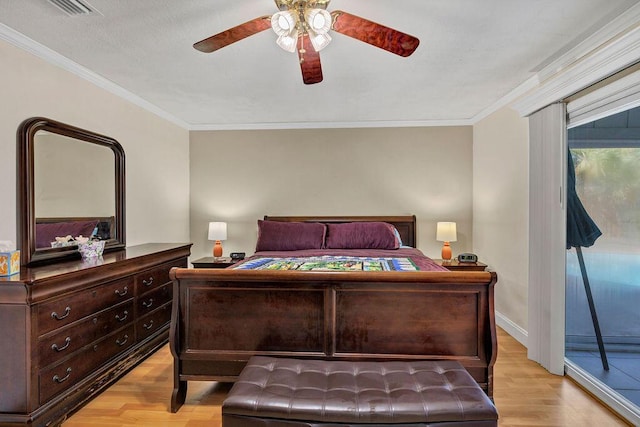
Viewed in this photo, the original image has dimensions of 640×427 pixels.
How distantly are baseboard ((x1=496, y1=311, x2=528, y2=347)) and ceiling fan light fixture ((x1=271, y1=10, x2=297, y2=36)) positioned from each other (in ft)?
10.5

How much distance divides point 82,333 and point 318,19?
233 centimetres

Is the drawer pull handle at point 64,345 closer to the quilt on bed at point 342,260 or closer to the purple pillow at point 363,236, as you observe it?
the quilt on bed at point 342,260

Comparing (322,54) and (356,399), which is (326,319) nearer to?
(356,399)

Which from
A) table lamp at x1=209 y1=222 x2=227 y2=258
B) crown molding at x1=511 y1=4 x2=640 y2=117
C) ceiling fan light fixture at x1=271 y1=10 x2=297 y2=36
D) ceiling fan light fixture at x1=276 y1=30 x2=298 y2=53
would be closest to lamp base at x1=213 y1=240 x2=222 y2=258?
table lamp at x1=209 y1=222 x2=227 y2=258

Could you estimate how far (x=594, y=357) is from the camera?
248 cm

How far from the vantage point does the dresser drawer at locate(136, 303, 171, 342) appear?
2.90 meters

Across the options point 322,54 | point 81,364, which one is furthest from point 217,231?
point 322,54

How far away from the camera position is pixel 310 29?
1.85 m

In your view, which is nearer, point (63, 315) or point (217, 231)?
point (63, 315)

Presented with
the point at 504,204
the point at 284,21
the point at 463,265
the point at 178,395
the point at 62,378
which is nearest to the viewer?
the point at 284,21

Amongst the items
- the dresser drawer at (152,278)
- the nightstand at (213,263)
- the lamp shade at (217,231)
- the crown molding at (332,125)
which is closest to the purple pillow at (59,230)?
the dresser drawer at (152,278)

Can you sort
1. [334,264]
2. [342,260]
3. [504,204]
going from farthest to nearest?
1. [504,204]
2. [342,260]
3. [334,264]

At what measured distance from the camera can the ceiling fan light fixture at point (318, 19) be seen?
165cm

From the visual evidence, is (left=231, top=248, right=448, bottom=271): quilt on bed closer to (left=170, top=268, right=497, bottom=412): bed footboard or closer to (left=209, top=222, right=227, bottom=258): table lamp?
(left=170, top=268, right=497, bottom=412): bed footboard
